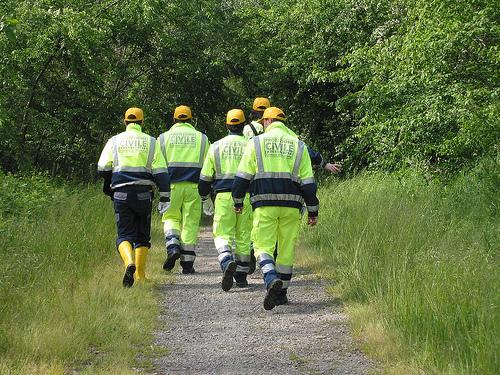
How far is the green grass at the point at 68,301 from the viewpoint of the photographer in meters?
5.52

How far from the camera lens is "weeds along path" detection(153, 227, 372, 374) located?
5660 millimetres

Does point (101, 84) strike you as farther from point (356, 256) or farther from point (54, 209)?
point (356, 256)

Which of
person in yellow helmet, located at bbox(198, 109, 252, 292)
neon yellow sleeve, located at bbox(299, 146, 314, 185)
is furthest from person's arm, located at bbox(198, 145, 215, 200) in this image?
neon yellow sleeve, located at bbox(299, 146, 314, 185)

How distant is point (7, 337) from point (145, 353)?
1.02 metres

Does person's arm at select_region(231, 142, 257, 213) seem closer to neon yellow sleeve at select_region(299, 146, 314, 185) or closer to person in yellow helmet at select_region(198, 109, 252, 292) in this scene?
neon yellow sleeve at select_region(299, 146, 314, 185)

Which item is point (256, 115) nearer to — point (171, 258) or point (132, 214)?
point (171, 258)

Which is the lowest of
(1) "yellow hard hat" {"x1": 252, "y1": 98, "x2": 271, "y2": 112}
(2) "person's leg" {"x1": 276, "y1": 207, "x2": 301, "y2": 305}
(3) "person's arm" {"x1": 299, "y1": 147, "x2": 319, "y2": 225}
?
(2) "person's leg" {"x1": 276, "y1": 207, "x2": 301, "y2": 305}

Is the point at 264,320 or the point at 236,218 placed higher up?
the point at 236,218

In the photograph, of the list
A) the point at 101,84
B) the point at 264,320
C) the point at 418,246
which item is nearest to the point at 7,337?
the point at 264,320

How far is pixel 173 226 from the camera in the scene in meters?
10.4

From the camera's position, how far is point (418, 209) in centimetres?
1000

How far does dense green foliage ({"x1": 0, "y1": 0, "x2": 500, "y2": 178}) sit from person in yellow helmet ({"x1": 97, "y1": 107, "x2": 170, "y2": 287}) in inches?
104

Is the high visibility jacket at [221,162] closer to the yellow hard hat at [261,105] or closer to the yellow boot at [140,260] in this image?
the yellow hard hat at [261,105]

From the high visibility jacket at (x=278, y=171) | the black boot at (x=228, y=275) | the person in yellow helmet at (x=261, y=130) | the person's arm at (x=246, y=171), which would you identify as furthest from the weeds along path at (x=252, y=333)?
the person in yellow helmet at (x=261, y=130)
